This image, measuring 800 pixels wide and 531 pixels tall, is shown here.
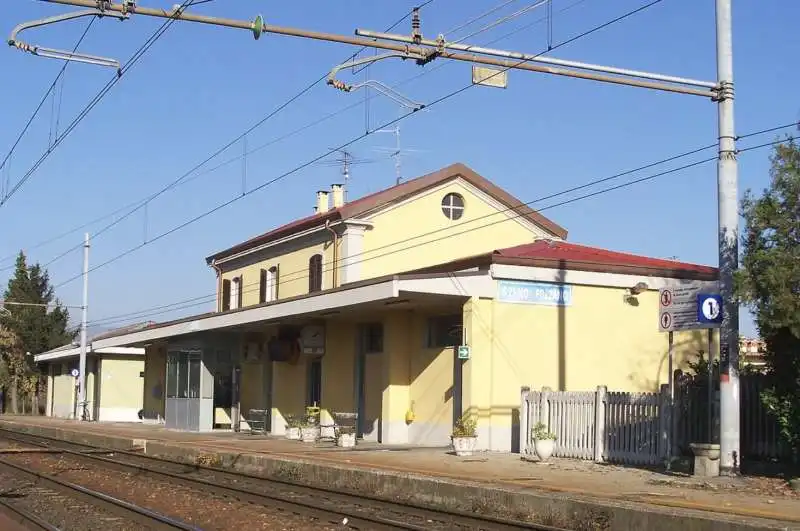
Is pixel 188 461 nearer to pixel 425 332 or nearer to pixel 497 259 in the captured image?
pixel 425 332

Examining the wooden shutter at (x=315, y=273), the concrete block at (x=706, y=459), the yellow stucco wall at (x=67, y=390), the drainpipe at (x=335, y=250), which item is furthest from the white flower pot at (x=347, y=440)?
the yellow stucco wall at (x=67, y=390)

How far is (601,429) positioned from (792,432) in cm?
489

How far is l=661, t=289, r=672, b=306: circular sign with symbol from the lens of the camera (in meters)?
17.4

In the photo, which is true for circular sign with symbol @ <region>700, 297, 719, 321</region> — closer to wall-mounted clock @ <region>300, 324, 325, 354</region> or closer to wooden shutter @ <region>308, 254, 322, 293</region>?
wall-mounted clock @ <region>300, 324, 325, 354</region>

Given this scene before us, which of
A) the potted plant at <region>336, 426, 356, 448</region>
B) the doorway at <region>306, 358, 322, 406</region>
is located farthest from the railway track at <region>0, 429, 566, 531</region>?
the doorway at <region>306, 358, 322, 406</region>

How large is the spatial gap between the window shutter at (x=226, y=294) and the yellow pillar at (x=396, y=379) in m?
16.3

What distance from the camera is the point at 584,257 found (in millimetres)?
25250

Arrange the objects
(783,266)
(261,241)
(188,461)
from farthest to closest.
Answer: (261,241) < (188,461) < (783,266)

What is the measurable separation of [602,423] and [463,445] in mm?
3304

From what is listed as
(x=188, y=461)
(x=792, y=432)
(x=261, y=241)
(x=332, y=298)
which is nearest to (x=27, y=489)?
(x=188, y=461)

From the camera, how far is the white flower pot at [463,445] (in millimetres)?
21703

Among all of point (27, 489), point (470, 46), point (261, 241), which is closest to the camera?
point (470, 46)

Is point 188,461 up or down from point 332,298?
down

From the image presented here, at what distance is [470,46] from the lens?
13.6 m
